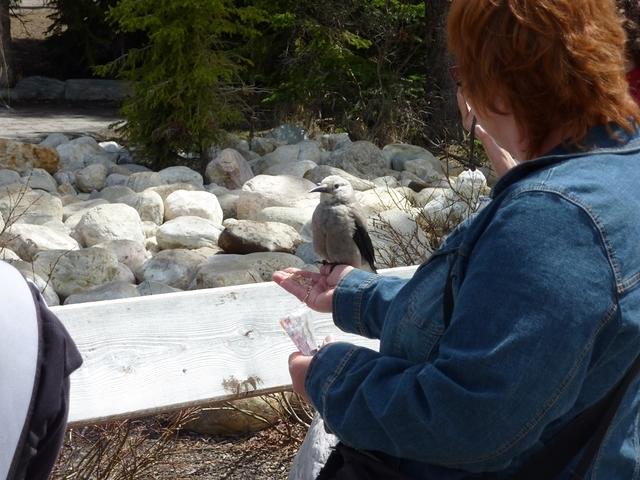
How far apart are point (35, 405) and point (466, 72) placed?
3.14ft

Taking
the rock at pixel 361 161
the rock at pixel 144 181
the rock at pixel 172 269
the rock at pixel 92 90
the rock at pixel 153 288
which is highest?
the rock at pixel 153 288

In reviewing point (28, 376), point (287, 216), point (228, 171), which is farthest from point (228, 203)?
point (28, 376)

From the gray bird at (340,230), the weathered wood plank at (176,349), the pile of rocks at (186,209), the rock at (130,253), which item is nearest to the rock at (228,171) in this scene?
the pile of rocks at (186,209)

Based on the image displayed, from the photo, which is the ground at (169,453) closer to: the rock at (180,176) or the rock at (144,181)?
the rock at (144,181)

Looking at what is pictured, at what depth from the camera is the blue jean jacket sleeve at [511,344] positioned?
146 centimetres

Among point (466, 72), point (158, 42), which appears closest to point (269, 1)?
point (158, 42)

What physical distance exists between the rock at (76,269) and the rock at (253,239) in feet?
2.83

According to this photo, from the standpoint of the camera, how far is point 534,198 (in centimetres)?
152

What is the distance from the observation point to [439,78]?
1319 centimetres

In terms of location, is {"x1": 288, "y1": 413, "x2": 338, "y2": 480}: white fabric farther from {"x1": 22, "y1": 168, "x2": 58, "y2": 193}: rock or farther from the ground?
{"x1": 22, "y1": 168, "x2": 58, "y2": 193}: rock

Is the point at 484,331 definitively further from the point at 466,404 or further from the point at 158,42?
the point at 158,42

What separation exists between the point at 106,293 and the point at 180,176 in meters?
3.78

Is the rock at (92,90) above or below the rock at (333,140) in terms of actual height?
below

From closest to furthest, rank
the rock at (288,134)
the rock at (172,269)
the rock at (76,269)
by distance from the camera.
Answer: the rock at (76,269)
the rock at (172,269)
the rock at (288,134)
